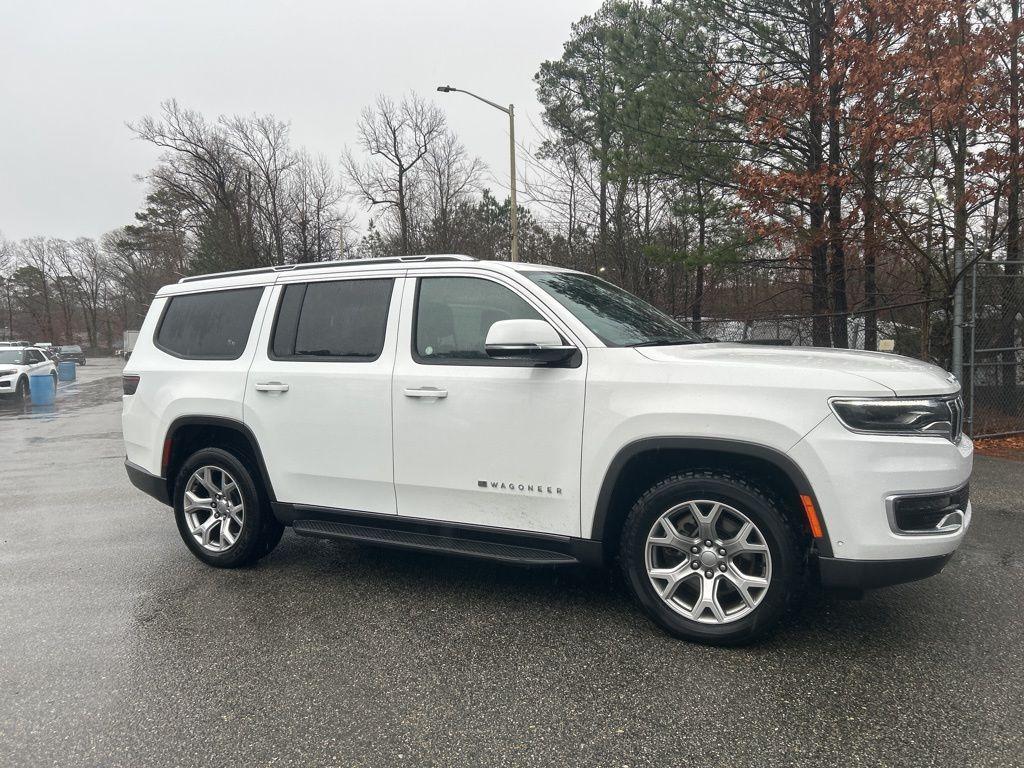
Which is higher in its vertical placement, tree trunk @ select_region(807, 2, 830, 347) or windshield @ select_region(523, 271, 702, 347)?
tree trunk @ select_region(807, 2, 830, 347)

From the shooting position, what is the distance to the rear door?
390 centimetres

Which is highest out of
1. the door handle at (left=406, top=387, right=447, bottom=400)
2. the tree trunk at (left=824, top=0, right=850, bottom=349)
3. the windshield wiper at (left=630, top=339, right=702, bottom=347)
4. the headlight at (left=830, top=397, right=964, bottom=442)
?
the tree trunk at (left=824, top=0, right=850, bottom=349)

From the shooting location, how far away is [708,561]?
3.16m

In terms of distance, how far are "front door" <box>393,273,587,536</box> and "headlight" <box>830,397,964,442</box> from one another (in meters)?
1.18

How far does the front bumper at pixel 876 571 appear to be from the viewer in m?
2.87

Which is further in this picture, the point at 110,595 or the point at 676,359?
the point at 110,595

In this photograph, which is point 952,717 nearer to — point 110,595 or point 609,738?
point 609,738

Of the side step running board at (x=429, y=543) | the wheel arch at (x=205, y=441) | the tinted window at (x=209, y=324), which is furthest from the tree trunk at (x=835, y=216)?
the wheel arch at (x=205, y=441)

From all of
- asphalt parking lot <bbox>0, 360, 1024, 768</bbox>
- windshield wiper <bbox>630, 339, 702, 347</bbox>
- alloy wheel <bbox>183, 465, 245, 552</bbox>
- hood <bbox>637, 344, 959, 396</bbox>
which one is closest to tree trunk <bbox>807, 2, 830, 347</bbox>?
asphalt parking lot <bbox>0, 360, 1024, 768</bbox>

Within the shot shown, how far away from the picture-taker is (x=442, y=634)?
3.43m

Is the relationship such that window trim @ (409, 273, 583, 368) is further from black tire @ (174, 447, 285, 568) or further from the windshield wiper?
black tire @ (174, 447, 285, 568)

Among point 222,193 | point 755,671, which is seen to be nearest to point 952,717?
point 755,671

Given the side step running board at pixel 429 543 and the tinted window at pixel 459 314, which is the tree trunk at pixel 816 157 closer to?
the tinted window at pixel 459 314

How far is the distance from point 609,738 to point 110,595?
323cm
